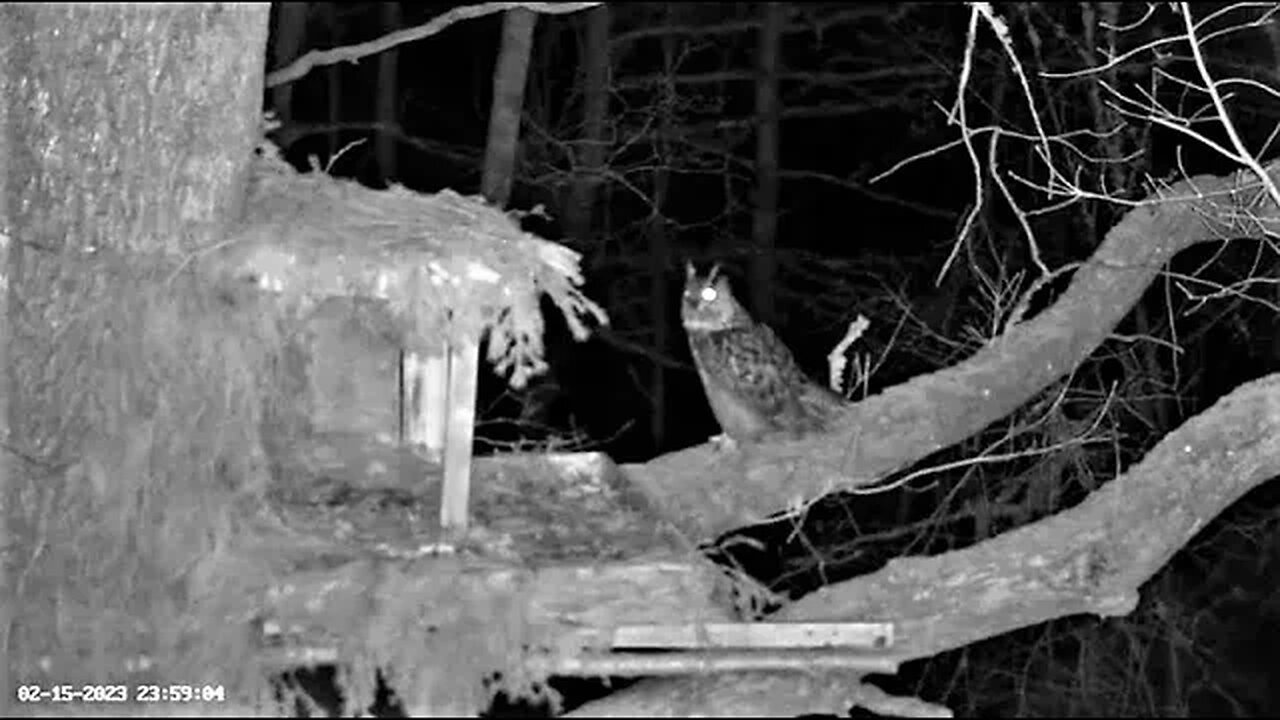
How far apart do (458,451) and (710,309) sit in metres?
2.43

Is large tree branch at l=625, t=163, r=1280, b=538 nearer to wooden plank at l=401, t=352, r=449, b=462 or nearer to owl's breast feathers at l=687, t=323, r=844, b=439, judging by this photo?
owl's breast feathers at l=687, t=323, r=844, b=439

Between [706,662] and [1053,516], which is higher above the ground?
[1053,516]

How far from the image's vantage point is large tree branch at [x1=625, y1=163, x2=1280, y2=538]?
4.21 m

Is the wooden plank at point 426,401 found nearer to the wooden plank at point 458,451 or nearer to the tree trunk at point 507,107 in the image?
the wooden plank at point 458,451

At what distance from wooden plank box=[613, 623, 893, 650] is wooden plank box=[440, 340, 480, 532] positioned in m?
0.35

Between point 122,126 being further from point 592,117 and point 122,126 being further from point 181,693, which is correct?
point 592,117

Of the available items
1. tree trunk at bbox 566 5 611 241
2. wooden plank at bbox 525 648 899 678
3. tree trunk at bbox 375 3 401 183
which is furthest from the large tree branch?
tree trunk at bbox 375 3 401 183

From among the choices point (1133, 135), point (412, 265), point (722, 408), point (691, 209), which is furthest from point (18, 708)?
point (691, 209)

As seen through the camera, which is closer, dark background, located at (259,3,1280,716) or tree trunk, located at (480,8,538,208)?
tree trunk, located at (480,8,538,208)

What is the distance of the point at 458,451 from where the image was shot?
8.91ft

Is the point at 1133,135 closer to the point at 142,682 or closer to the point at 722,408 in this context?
the point at 722,408

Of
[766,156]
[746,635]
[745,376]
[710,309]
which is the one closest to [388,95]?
[766,156]

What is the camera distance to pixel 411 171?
9.03 m

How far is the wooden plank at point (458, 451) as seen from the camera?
2.71 metres
